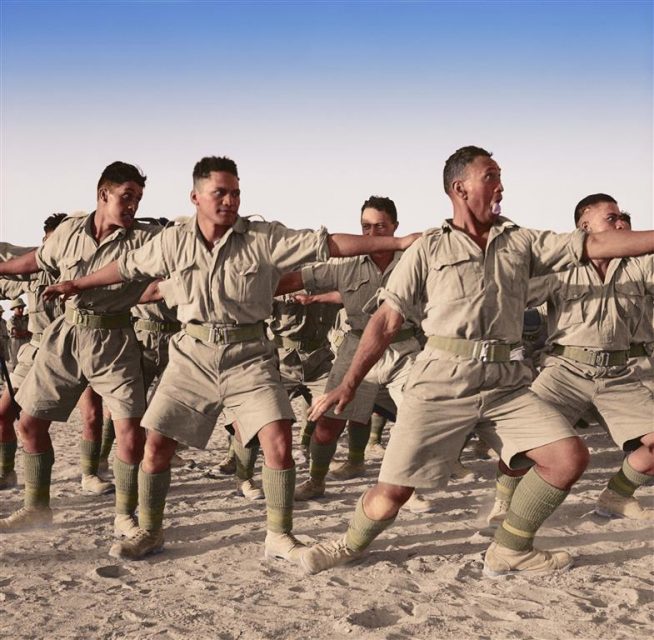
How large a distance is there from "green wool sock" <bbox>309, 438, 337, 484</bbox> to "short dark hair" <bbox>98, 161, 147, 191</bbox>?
2.41 meters

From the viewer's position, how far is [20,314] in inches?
545

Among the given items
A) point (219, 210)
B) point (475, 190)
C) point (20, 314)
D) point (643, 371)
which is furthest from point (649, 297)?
point (20, 314)

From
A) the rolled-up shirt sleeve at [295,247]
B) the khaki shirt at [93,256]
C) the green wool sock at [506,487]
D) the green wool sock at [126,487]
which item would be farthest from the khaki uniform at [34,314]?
the green wool sock at [506,487]

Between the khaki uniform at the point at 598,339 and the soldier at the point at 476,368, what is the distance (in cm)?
119

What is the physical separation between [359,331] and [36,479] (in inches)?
102

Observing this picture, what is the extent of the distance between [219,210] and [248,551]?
6.97 ft

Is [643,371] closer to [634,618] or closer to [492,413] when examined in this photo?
[492,413]

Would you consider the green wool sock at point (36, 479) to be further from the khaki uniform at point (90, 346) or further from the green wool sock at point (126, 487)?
the green wool sock at point (126, 487)

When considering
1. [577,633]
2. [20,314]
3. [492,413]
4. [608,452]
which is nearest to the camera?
[577,633]

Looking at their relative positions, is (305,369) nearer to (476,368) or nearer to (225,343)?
(225,343)

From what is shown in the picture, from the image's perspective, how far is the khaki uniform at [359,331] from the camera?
6.10m

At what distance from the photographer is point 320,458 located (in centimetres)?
630

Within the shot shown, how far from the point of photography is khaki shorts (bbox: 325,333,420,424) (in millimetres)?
6062

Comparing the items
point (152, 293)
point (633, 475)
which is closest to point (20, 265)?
point (152, 293)
